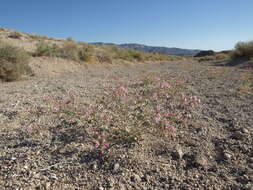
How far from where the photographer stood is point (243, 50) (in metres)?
18.6

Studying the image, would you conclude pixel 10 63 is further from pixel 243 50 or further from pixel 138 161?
pixel 243 50

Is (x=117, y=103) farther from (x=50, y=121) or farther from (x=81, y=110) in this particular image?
(x=50, y=121)

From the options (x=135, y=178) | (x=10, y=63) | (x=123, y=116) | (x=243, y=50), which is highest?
(x=243, y=50)

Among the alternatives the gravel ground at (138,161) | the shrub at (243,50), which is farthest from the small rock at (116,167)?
the shrub at (243,50)

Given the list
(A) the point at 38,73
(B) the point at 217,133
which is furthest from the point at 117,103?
(A) the point at 38,73

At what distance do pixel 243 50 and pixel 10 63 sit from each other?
62.8 feet

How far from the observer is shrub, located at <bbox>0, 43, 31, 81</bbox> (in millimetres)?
8289

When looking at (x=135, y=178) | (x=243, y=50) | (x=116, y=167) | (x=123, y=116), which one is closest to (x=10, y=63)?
(x=123, y=116)

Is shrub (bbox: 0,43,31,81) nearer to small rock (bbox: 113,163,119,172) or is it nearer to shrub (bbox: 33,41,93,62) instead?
shrub (bbox: 33,41,93,62)

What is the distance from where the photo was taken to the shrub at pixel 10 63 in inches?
326

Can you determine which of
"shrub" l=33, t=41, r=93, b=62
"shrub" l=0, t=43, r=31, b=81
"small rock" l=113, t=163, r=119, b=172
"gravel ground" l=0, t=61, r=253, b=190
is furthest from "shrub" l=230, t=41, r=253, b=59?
"small rock" l=113, t=163, r=119, b=172

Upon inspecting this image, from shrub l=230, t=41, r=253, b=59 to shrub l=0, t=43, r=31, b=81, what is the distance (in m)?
18.2

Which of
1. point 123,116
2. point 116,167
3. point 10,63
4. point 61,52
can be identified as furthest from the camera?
point 61,52

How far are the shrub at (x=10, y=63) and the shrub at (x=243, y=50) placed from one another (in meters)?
18.2
